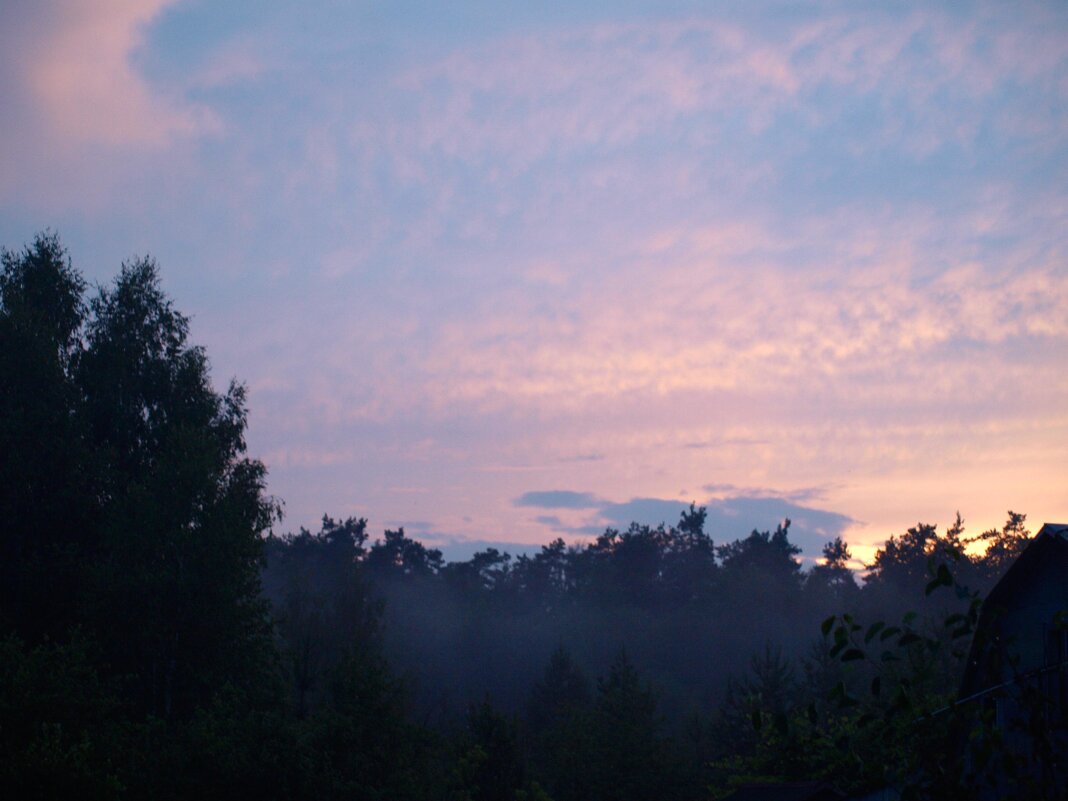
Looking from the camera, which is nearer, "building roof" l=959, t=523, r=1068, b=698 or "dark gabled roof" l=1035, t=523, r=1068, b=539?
"dark gabled roof" l=1035, t=523, r=1068, b=539

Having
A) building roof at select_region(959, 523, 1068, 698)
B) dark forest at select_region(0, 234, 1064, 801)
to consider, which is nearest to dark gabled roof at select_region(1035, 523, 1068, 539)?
building roof at select_region(959, 523, 1068, 698)

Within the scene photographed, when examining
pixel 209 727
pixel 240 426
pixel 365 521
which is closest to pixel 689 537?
pixel 365 521

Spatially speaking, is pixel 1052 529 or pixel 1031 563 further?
pixel 1031 563

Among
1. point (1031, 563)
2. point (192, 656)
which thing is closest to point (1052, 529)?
point (1031, 563)

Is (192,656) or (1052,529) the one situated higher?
(1052,529)

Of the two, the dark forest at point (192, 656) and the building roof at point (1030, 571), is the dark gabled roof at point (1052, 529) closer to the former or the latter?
the building roof at point (1030, 571)

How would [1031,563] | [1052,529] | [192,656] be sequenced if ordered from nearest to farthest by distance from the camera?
1. [1052,529]
2. [1031,563]
3. [192,656]

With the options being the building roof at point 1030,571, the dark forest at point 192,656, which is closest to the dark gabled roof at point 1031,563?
the building roof at point 1030,571

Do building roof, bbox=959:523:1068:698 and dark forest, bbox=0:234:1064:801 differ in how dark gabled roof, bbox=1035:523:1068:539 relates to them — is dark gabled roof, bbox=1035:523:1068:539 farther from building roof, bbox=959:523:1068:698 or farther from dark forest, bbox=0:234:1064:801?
dark forest, bbox=0:234:1064:801

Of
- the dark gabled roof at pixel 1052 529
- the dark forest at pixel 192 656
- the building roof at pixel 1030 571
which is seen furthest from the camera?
the dark forest at pixel 192 656

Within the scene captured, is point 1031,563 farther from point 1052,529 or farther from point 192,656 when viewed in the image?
point 192,656

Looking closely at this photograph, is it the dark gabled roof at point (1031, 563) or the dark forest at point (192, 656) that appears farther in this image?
the dark forest at point (192, 656)

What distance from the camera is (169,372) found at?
31531mm

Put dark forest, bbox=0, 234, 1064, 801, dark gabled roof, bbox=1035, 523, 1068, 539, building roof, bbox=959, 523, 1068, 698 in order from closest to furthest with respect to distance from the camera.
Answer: dark gabled roof, bbox=1035, 523, 1068, 539 < building roof, bbox=959, 523, 1068, 698 < dark forest, bbox=0, 234, 1064, 801
